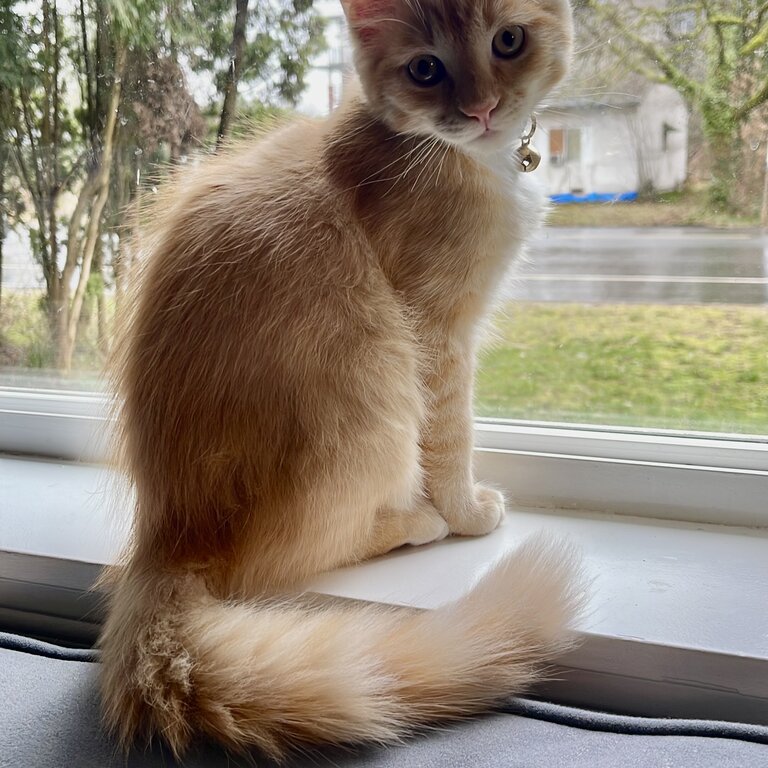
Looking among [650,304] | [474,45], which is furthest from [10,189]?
[650,304]

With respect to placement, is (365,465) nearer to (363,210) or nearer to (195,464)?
(195,464)

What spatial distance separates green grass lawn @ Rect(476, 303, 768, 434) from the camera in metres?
1.05

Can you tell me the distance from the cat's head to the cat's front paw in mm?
450

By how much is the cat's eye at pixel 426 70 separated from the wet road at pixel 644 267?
265mm

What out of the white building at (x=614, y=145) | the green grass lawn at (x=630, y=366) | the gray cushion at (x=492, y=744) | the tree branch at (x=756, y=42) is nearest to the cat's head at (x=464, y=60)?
the white building at (x=614, y=145)

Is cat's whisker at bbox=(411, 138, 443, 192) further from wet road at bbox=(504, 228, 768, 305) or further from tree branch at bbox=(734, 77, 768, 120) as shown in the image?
tree branch at bbox=(734, 77, 768, 120)

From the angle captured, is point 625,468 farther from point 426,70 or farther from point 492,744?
point 426,70

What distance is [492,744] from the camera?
69 centimetres

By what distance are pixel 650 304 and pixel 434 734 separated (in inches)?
27.2

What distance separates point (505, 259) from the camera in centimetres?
97

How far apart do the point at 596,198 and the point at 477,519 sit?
1.59 ft

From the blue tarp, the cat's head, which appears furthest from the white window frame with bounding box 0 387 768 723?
the cat's head

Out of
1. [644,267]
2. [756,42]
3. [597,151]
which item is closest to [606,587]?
[644,267]

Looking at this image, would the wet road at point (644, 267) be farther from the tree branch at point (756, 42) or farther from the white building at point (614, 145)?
the tree branch at point (756, 42)
